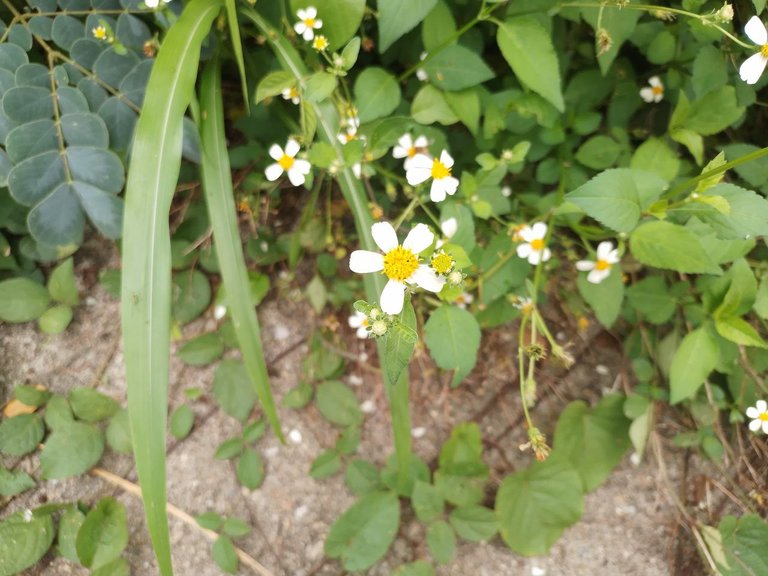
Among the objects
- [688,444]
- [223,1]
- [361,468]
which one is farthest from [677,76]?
[361,468]

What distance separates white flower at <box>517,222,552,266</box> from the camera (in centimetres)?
121

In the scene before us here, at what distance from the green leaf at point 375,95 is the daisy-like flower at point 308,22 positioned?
0.13 m

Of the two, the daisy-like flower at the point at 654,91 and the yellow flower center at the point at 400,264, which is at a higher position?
the yellow flower center at the point at 400,264

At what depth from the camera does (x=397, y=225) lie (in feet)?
3.62

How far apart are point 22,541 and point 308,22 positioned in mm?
1177

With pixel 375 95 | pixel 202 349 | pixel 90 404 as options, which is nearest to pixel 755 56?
pixel 375 95

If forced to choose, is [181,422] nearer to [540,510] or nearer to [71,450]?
[71,450]

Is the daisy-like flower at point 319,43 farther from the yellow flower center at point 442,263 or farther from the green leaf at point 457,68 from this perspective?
the yellow flower center at point 442,263

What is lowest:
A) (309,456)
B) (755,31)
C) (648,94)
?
(309,456)

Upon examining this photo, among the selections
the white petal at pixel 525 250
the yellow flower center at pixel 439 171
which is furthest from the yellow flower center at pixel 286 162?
the white petal at pixel 525 250

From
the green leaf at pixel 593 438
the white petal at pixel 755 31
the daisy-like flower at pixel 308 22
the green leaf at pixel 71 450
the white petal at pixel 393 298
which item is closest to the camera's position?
the white petal at pixel 393 298

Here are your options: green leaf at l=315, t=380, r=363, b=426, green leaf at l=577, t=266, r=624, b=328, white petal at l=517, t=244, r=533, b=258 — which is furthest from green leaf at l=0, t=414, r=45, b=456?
green leaf at l=577, t=266, r=624, b=328

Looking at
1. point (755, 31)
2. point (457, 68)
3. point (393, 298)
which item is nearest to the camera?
point (393, 298)

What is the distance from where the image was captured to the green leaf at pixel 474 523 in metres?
1.33
